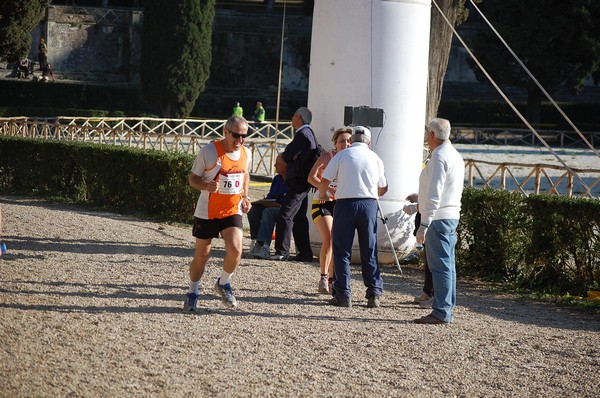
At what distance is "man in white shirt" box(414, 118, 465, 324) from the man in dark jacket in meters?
3.12

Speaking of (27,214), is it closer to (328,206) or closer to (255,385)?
(328,206)

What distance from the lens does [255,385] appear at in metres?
7.13

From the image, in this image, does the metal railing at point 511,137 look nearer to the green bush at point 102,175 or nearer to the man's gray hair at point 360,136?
the green bush at point 102,175

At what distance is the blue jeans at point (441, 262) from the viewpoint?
9.57 metres

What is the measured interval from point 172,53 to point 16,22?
1658 centimetres

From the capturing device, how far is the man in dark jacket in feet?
41.4

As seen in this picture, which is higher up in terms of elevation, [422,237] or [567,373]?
[422,237]

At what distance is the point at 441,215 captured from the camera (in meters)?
9.55

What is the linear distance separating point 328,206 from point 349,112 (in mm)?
2333

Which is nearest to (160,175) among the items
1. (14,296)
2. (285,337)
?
(14,296)

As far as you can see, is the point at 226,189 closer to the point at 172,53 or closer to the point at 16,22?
the point at 16,22

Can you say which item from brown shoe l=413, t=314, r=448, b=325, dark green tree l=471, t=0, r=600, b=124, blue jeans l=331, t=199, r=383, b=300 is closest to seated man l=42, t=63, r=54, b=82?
dark green tree l=471, t=0, r=600, b=124

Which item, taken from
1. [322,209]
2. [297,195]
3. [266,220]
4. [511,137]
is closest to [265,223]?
[266,220]

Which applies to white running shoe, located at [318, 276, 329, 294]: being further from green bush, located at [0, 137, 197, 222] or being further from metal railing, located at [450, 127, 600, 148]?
metal railing, located at [450, 127, 600, 148]
